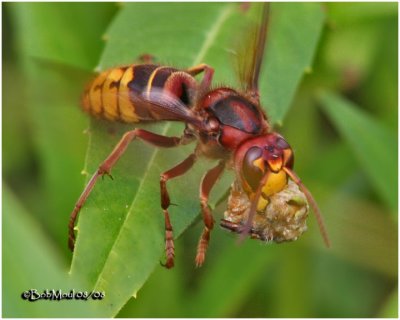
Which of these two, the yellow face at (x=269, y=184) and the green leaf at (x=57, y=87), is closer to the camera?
the yellow face at (x=269, y=184)

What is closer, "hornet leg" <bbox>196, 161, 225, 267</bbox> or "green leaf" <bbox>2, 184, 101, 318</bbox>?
"green leaf" <bbox>2, 184, 101, 318</bbox>

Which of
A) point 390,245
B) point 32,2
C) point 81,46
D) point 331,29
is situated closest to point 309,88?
point 331,29

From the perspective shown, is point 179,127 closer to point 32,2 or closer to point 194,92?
point 194,92

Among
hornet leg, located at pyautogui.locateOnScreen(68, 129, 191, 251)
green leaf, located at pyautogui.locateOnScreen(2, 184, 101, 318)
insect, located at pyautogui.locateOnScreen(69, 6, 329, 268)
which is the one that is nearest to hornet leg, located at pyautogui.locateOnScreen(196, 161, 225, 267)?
insect, located at pyautogui.locateOnScreen(69, 6, 329, 268)

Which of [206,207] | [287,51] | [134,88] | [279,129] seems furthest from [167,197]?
[279,129]

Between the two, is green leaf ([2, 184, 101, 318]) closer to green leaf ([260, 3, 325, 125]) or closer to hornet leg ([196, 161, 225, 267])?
hornet leg ([196, 161, 225, 267])

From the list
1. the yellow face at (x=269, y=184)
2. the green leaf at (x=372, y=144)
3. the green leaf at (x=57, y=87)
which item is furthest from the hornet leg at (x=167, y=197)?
the green leaf at (x=372, y=144)

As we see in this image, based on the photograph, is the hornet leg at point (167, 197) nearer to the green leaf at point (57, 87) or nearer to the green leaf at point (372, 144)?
the green leaf at point (57, 87)
